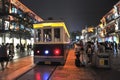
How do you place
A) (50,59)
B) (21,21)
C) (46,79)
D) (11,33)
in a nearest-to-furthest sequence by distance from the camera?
(46,79)
(50,59)
(11,33)
(21,21)

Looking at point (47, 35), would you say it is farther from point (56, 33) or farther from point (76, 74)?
point (76, 74)

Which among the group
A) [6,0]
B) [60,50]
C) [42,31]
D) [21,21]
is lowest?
[60,50]

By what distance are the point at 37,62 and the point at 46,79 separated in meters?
7.59

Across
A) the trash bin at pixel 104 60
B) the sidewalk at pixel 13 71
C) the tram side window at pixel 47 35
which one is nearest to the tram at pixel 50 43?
the tram side window at pixel 47 35

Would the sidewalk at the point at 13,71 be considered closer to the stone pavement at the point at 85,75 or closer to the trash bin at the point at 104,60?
the stone pavement at the point at 85,75

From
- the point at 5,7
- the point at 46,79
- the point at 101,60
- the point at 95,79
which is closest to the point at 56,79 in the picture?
the point at 46,79

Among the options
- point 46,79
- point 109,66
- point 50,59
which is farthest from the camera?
point 50,59

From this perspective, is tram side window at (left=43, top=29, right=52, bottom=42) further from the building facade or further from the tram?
the building facade

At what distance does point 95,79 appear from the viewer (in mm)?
12102

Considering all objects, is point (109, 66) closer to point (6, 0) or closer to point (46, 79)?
point (46, 79)

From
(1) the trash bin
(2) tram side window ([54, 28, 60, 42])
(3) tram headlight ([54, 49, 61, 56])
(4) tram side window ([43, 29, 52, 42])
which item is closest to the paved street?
(1) the trash bin

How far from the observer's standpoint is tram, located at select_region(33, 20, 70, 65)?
61.7 ft

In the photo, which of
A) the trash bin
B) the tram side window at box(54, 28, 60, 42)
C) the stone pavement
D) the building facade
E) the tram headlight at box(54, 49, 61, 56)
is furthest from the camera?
the building facade

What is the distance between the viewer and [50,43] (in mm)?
18875
